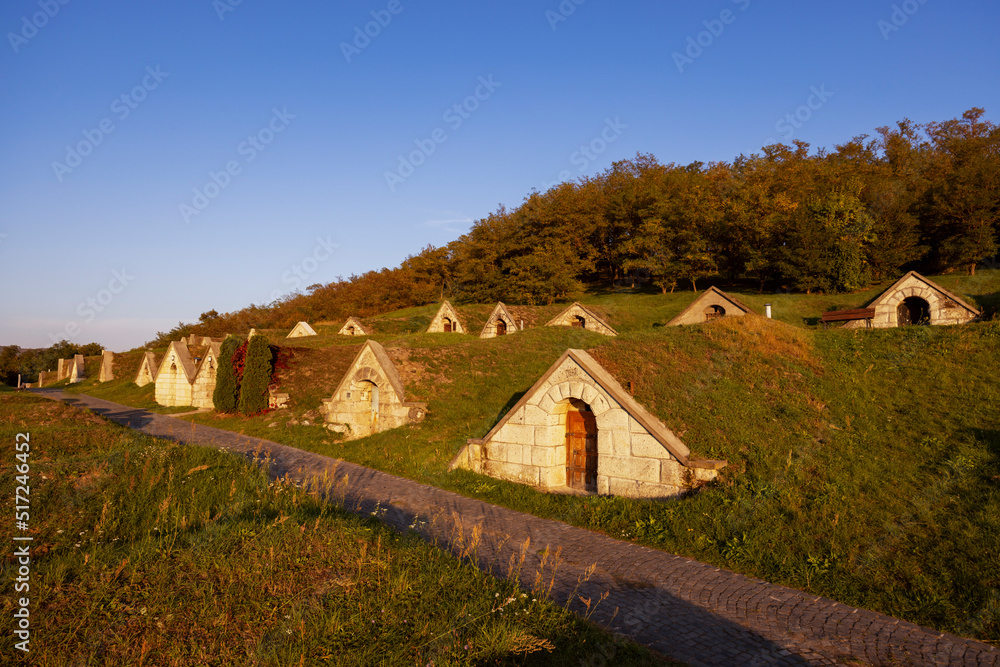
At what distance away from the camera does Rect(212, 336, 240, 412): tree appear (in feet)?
91.3

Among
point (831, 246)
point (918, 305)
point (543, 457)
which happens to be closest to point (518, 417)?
point (543, 457)

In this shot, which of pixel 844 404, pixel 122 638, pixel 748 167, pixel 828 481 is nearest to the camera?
pixel 122 638

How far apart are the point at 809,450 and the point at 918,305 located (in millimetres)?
28114

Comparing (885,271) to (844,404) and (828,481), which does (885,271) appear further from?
(828,481)

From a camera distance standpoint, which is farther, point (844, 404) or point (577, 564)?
point (844, 404)

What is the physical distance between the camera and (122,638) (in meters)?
5.18

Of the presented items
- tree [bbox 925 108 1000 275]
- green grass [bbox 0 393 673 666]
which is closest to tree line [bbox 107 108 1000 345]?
tree [bbox 925 108 1000 275]

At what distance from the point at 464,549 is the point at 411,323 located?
43.7m

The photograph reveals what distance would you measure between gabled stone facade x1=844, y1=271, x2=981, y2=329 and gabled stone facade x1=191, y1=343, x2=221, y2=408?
121ft

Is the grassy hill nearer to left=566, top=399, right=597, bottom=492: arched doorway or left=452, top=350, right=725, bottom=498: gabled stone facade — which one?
left=452, top=350, right=725, bottom=498: gabled stone facade

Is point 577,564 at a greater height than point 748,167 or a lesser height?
lesser

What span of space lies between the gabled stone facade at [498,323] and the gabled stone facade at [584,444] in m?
25.1

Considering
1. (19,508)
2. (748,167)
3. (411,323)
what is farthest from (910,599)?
(748,167)

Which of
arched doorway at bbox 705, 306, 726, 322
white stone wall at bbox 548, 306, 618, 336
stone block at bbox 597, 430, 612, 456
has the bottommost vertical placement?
stone block at bbox 597, 430, 612, 456
